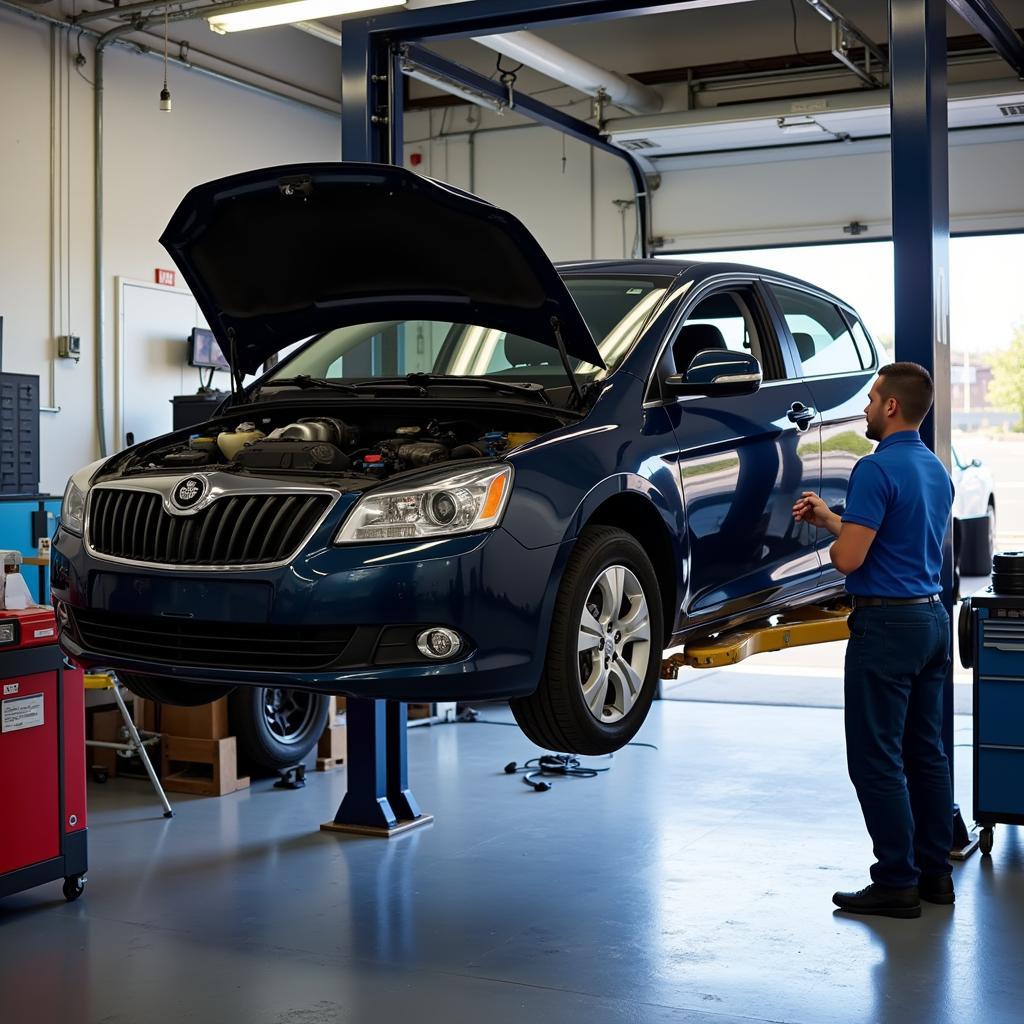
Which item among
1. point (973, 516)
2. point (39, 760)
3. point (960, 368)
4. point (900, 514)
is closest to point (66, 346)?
point (39, 760)

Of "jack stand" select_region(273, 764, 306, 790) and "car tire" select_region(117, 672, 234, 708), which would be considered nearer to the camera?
Answer: "car tire" select_region(117, 672, 234, 708)

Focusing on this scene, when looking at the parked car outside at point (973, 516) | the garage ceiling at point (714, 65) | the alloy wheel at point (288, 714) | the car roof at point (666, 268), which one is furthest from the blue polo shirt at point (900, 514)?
the parked car outside at point (973, 516)

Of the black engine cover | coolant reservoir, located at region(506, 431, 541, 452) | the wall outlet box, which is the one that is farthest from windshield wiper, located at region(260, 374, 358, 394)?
the wall outlet box

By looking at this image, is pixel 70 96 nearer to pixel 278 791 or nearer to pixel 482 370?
pixel 278 791

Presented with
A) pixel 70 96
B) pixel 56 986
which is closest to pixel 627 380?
pixel 56 986

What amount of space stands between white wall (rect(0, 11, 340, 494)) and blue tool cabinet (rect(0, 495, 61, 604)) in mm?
1089

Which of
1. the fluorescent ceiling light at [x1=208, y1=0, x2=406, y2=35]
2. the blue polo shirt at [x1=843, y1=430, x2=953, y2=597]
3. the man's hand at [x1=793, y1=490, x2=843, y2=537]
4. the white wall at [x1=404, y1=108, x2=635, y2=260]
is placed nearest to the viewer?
the man's hand at [x1=793, y1=490, x2=843, y2=537]

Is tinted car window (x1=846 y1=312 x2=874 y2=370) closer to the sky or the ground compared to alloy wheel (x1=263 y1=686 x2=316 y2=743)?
closer to the sky

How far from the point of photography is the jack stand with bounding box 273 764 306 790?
24.1 feet

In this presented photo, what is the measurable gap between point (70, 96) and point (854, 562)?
704cm

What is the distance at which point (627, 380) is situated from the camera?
375 cm

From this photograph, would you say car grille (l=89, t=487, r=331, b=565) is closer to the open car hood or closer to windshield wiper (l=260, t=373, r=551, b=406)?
windshield wiper (l=260, t=373, r=551, b=406)

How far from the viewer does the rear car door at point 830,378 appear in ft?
16.0

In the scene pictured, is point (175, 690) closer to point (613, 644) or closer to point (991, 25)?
point (613, 644)
